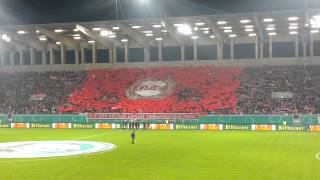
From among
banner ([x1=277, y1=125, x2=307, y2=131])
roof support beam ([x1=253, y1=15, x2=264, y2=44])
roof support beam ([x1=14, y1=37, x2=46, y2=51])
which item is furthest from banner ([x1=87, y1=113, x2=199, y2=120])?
roof support beam ([x1=14, y1=37, x2=46, y2=51])

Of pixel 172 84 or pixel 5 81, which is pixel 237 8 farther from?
pixel 5 81

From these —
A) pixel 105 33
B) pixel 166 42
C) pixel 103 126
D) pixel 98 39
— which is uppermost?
pixel 105 33

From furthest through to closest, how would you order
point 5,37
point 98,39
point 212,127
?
1. point 5,37
2. point 98,39
3. point 212,127

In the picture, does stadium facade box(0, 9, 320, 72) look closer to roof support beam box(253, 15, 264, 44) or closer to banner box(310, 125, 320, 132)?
roof support beam box(253, 15, 264, 44)

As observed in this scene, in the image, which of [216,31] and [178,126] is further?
[216,31]

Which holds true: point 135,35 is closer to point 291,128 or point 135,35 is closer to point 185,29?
point 185,29

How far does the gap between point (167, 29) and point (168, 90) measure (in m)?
8.84

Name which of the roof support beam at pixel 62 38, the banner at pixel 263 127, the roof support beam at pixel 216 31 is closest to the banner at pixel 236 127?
the banner at pixel 263 127

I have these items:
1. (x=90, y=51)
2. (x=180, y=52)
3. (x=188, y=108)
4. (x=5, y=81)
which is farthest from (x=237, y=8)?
(x=5, y=81)

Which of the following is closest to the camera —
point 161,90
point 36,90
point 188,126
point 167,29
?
point 188,126

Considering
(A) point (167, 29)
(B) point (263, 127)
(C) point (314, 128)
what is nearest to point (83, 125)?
(A) point (167, 29)

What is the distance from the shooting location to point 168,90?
61.8m

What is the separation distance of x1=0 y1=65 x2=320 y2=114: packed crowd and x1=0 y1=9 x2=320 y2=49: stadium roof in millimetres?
4689

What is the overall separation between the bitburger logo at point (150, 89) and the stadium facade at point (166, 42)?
4.94 metres
